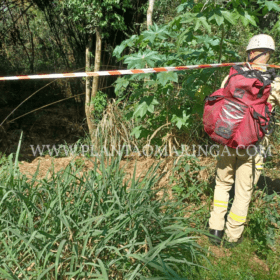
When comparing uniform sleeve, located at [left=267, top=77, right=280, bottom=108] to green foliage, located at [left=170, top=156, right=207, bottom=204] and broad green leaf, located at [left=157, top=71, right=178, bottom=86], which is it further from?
green foliage, located at [left=170, top=156, right=207, bottom=204]

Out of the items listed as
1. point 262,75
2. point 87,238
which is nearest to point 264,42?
point 262,75

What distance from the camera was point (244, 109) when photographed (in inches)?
96.3

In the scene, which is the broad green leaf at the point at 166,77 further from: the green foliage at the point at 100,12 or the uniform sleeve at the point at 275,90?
the green foliage at the point at 100,12

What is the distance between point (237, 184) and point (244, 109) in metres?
0.77

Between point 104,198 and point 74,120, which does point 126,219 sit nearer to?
point 104,198

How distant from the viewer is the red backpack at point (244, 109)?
242 cm

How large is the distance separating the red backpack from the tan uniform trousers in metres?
0.23

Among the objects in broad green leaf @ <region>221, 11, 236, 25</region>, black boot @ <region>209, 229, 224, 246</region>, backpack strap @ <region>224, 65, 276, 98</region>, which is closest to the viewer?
backpack strap @ <region>224, 65, 276, 98</region>

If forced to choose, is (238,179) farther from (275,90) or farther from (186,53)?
(186,53)

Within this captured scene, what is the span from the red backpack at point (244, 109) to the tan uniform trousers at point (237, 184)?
0.76ft

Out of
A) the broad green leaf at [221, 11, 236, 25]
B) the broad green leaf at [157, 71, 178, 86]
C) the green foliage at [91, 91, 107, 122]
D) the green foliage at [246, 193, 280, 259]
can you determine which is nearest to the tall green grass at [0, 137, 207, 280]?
the green foliage at [246, 193, 280, 259]

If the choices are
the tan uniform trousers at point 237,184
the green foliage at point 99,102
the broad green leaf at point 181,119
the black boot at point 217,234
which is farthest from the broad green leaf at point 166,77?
the green foliage at point 99,102

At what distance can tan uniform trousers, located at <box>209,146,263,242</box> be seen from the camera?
273 centimetres

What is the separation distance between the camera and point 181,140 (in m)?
4.12
